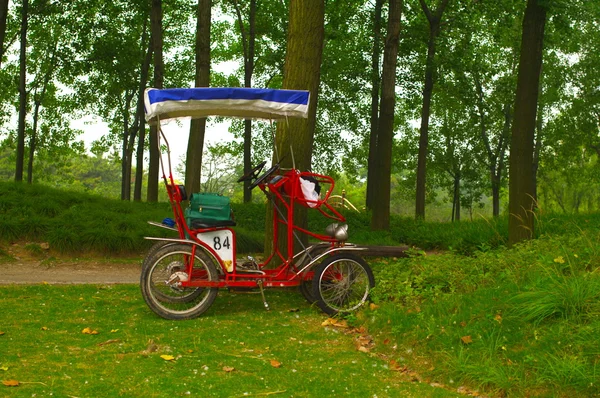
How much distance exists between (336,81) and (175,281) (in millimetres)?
23161

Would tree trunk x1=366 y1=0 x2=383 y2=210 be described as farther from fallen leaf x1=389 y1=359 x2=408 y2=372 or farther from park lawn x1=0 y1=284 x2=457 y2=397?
fallen leaf x1=389 y1=359 x2=408 y2=372

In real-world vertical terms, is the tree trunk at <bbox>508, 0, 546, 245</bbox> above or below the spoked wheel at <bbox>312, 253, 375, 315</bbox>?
above

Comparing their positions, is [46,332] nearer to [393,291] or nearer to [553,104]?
[393,291]

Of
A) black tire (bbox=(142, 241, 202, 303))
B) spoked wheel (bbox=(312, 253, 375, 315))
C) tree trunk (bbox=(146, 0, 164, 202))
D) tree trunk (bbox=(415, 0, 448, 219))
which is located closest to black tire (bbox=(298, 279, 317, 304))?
spoked wheel (bbox=(312, 253, 375, 315))

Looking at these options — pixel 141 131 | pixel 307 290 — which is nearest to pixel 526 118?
pixel 307 290

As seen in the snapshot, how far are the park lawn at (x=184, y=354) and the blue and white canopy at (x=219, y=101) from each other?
7.66 ft

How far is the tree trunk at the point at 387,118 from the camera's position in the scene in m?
18.0

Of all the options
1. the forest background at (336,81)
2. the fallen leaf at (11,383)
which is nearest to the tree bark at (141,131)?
the forest background at (336,81)

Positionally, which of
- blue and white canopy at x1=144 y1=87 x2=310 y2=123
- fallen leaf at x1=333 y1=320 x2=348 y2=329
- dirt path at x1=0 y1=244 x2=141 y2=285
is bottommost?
fallen leaf at x1=333 y1=320 x2=348 y2=329

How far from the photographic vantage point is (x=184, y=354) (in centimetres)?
632

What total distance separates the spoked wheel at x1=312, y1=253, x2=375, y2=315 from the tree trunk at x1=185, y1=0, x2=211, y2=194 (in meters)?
8.73

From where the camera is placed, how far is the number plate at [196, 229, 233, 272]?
26.2 ft

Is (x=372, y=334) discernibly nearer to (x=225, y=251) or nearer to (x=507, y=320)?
(x=507, y=320)

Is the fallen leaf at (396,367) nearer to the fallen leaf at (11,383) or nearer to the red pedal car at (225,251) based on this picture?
the red pedal car at (225,251)
